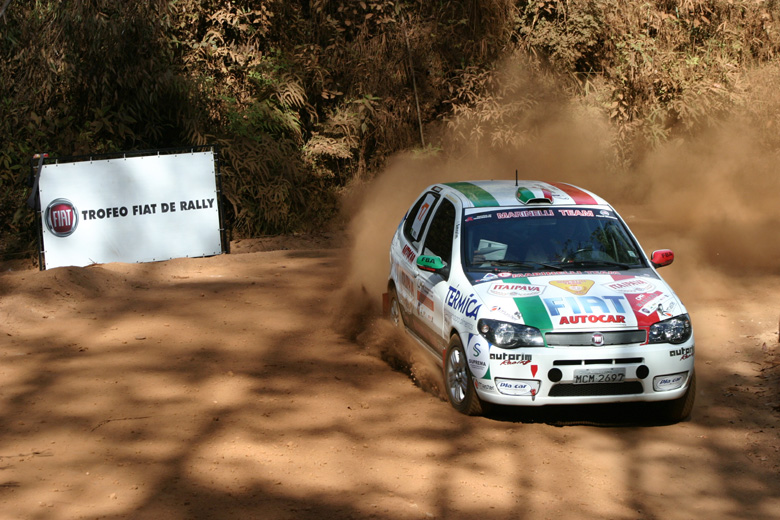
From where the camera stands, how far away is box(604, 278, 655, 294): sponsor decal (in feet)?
22.4

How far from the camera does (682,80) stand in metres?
21.7

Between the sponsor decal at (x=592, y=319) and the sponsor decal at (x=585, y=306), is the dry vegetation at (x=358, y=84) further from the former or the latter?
the sponsor decal at (x=592, y=319)

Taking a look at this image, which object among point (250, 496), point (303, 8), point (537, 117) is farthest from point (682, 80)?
point (250, 496)

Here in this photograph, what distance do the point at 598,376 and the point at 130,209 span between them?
9.80m

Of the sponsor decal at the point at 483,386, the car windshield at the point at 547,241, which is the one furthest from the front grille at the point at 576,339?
the car windshield at the point at 547,241

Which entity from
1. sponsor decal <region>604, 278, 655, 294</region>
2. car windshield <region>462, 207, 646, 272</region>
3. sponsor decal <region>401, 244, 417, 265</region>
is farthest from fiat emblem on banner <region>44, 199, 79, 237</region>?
sponsor decal <region>604, 278, 655, 294</region>

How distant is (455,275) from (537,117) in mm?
15368

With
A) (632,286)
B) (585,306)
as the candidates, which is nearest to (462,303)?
(585,306)

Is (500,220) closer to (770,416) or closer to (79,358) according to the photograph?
(770,416)

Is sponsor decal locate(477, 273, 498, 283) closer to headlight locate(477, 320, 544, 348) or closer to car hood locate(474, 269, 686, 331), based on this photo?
car hood locate(474, 269, 686, 331)

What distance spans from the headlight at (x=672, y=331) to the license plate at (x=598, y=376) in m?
0.35

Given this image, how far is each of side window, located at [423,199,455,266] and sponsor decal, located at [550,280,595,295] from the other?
1.03 metres

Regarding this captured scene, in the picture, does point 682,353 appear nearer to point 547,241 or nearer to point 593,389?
point 593,389

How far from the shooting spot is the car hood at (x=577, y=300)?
647 cm
